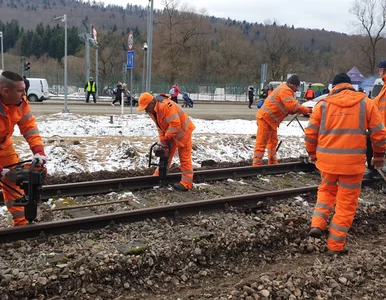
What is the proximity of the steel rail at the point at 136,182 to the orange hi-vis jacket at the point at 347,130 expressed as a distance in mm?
3206

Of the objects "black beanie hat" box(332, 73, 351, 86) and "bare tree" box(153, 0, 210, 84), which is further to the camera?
"bare tree" box(153, 0, 210, 84)

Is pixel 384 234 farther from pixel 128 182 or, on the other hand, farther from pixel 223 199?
pixel 128 182

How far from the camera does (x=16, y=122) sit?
448 centimetres

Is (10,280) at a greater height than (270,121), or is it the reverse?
(270,121)

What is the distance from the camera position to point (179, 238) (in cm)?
473

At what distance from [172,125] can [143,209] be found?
69.7 inches

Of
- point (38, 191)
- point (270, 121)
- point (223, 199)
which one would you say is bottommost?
point (223, 199)

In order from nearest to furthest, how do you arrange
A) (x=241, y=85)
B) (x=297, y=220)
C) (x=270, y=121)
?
1. (x=297, y=220)
2. (x=270, y=121)
3. (x=241, y=85)

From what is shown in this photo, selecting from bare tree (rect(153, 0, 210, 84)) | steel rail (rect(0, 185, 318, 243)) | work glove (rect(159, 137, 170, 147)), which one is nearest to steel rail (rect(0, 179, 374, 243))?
steel rail (rect(0, 185, 318, 243))

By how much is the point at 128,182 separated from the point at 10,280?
3.33m

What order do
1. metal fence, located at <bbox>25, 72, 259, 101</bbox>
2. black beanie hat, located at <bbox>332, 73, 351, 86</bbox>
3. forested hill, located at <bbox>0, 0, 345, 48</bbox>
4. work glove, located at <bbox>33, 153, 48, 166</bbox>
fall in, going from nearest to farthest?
work glove, located at <bbox>33, 153, 48, 166</bbox> < black beanie hat, located at <bbox>332, 73, 351, 86</bbox> < metal fence, located at <bbox>25, 72, 259, 101</bbox> < forested hill, located at <bbox>0, 0, 345, 48</bbox>

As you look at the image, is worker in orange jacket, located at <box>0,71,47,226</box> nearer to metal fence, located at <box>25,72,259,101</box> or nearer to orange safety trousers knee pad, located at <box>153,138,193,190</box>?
orange safety trousers knee pad, located at <box>153,138,193,190</box>

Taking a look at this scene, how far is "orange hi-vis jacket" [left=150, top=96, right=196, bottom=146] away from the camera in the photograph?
6504mm

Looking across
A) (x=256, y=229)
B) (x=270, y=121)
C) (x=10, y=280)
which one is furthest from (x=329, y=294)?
(x=270, y=121)
